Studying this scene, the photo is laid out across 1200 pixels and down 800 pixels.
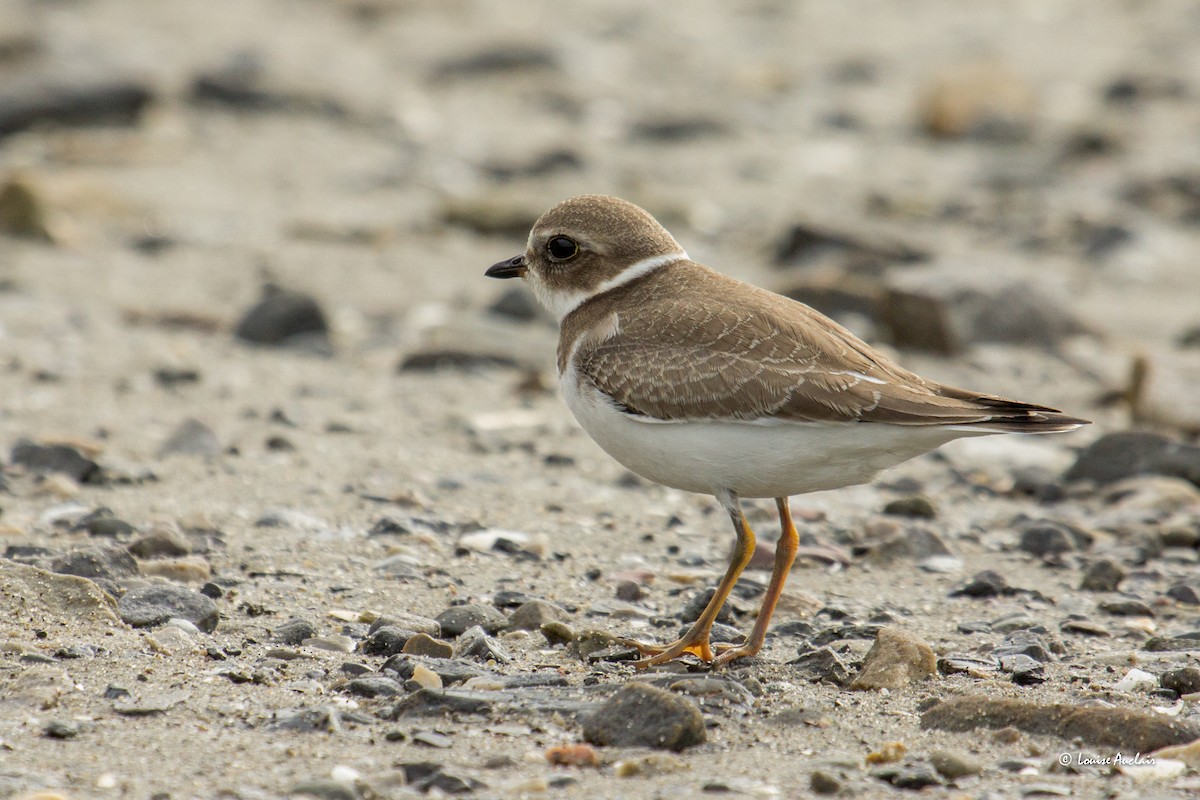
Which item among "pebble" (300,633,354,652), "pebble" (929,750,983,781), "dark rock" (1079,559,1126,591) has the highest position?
"dark rock" (1079,559,1126,591)

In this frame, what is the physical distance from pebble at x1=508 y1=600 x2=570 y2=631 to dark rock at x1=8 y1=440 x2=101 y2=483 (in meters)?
2.64

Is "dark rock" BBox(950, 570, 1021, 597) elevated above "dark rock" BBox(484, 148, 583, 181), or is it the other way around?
"dark rock" BBox(484, 148, 583, 181)

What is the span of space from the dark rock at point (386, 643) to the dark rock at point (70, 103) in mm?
→ 9869

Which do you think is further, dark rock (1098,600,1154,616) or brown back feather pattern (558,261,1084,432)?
dark rock (1098,600,1154,616)

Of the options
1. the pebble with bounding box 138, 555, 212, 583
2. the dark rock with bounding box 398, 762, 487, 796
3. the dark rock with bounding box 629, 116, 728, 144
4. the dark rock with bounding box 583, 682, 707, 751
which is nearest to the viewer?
the dark rock with bounding box 398, 762, 487, 796

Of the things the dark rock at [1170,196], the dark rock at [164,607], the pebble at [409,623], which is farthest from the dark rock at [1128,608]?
the dark rock at [1170,196]

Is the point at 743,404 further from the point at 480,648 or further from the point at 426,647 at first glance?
the point at 426,647

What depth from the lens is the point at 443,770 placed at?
435 cm

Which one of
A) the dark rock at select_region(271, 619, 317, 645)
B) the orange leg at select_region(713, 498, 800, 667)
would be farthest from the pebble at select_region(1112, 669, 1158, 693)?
the dark rock at select_region(271, 619, 317, 645)

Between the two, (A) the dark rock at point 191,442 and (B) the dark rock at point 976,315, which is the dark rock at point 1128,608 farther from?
(A) the dark rock at point 191,442

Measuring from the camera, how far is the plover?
208 inches

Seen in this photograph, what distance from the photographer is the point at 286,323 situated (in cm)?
987

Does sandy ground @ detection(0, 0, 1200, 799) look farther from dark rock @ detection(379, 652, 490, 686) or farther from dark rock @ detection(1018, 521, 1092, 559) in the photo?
dark rock @ detection(379, 652, 490, 686)

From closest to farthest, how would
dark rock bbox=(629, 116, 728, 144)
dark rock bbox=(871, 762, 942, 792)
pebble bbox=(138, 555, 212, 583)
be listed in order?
1. dark rock bbox=(871, 762, 942, 792)
2. pebble bbox=(138, 555, 212, 583)
3. dark rock bbox=(629, 116, 728, 144)
